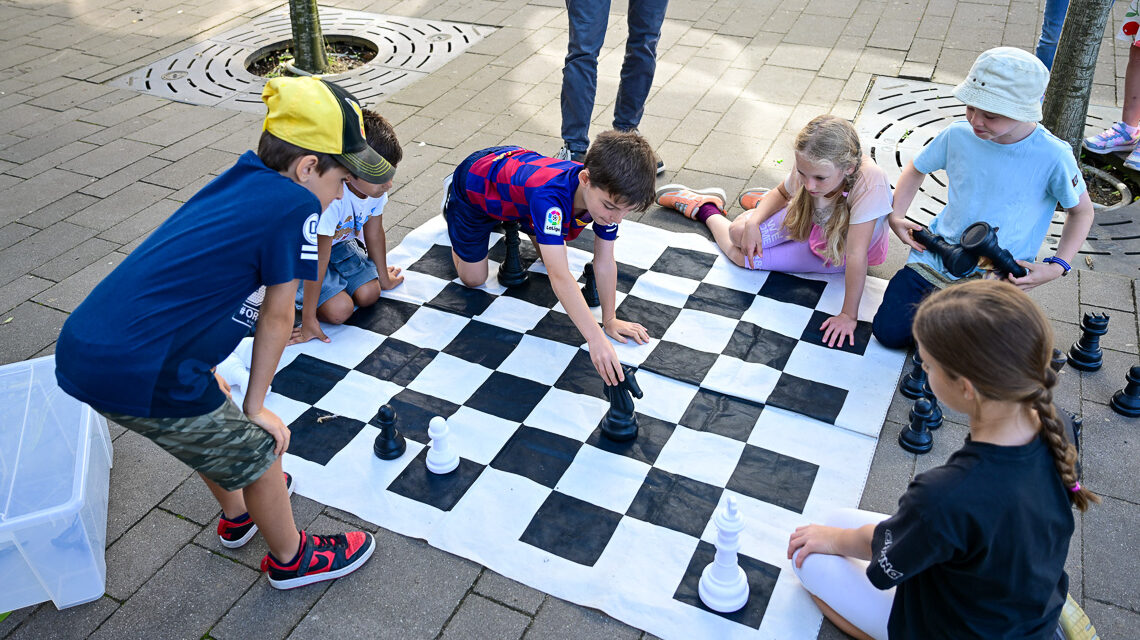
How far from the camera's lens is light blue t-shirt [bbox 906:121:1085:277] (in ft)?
8.40

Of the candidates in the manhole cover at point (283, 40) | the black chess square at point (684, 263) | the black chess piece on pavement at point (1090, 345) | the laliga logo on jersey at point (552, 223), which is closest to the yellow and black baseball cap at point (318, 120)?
the laliga logo on jersey at point (552, 223)

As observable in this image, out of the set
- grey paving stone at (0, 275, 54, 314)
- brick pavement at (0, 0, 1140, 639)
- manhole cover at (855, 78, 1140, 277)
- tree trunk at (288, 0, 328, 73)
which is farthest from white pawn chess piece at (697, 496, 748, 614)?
tree trunk at (288, 0, 328, 73)

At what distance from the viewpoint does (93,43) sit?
5.49 metres

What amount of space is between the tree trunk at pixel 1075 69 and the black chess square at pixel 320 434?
3.16 m

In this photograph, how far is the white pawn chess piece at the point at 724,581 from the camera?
1925 mm

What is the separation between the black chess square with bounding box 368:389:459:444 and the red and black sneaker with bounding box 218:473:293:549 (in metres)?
0.47

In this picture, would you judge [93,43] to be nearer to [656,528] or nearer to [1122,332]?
[656,528]

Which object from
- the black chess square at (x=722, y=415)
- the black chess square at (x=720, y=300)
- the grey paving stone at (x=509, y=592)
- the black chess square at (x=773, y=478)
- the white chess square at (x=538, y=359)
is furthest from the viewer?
the black chess square at (x=720, y=300)

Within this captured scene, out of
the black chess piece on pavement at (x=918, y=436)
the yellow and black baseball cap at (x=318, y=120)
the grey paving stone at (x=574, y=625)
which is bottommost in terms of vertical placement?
the grey paving stone at (x=574, y=625)

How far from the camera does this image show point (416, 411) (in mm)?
2639

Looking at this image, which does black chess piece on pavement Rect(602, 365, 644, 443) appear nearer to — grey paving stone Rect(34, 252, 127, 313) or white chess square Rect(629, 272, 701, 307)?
white chess square Rect(629, 272, 701, 307)

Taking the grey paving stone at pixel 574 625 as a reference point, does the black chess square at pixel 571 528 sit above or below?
below

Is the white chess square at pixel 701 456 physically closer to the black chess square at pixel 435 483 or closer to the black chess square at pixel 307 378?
the black chess square at pixel 435 483

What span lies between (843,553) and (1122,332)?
167 centimetres
